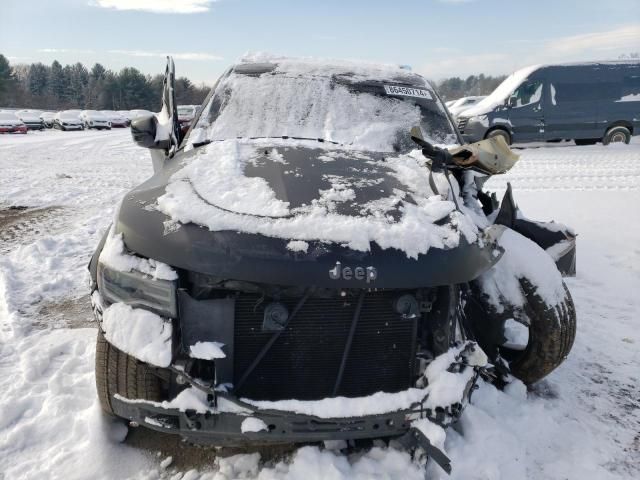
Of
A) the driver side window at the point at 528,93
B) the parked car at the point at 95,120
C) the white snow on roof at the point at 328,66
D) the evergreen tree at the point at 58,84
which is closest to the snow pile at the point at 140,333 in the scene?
the white snow on roof at the point at 328,66

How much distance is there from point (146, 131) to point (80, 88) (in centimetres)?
9414

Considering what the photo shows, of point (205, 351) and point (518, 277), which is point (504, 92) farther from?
point (205, 351)

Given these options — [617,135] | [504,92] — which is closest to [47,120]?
[504,92]

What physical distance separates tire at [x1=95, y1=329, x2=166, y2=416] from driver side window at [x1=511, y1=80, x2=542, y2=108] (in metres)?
Result: 13.2

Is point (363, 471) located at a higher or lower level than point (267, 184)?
lower

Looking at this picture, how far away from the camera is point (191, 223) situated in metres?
2.01

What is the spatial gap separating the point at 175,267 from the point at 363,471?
1154 mm

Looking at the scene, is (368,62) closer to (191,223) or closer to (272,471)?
(191,223)

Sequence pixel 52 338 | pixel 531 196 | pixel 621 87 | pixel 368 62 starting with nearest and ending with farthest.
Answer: pixel 52 338 < pixel 368 62 < pixel 531 196 < pixel 621 87

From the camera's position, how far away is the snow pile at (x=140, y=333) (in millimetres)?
1918

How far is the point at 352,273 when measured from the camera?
1.86m

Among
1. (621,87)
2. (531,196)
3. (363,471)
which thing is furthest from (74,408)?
(621,87)

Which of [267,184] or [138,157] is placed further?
[138,157]

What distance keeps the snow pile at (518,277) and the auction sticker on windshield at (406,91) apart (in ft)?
4.82
